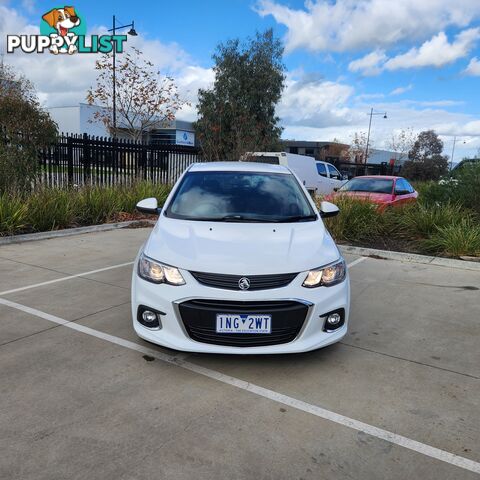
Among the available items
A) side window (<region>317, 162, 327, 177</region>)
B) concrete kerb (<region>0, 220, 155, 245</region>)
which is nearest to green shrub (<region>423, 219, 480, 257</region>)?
concrete kerb (<region>0, 220, 155, 245</region>)

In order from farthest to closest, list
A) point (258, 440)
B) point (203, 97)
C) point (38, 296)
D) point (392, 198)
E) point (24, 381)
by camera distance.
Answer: point (203, 97), point (392, 198), point (38, 296), point (24, 381), point (258, 440)

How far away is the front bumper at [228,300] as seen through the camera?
3.33m

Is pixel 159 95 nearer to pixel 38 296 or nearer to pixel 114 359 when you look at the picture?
pixel 38 296

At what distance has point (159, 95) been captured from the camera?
21.8 m

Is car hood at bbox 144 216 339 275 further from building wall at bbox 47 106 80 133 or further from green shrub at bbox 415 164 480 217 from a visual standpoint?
building wall at bbox 47 106 80 133

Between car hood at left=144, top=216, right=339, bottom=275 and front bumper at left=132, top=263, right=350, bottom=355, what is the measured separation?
0.16 metres

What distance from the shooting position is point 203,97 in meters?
27.7

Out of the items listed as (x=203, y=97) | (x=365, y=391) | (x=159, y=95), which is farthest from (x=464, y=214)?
(x=203, y=97)

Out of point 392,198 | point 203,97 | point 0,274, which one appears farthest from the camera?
point 203,97

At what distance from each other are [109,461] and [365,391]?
189cm

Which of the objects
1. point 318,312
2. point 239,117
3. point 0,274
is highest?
point 239,117

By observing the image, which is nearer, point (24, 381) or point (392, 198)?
point (24, 381)

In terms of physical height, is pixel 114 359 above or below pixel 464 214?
below

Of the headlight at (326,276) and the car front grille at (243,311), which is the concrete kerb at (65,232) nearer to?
the car front grille at (243,311)
